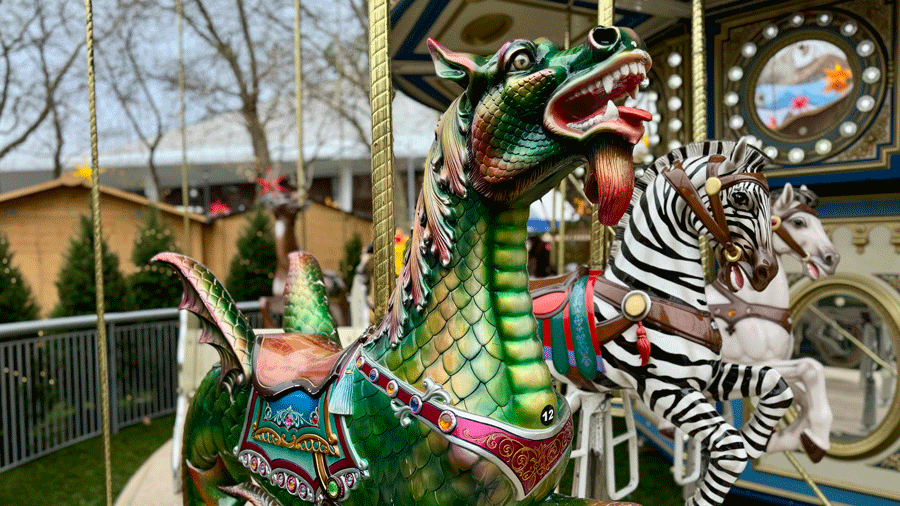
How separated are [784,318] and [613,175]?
2.28 m

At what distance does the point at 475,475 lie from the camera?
105 cm

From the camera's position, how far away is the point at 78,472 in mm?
4105

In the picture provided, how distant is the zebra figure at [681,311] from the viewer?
214 cm

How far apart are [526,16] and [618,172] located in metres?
3.12

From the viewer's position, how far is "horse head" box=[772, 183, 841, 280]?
2846mm

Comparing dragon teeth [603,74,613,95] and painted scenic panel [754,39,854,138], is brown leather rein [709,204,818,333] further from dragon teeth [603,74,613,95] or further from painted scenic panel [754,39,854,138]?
dragon teeth [603,74,613,95]

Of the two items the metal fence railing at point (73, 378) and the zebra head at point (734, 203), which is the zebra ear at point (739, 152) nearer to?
Result: the zebra head at point (734, 203)

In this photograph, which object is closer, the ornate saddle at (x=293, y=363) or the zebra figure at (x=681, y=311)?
the ornate saddle at (x=293, y=363)

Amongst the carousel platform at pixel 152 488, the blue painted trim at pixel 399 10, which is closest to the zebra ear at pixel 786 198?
the blue painted trim at pixel 399 10

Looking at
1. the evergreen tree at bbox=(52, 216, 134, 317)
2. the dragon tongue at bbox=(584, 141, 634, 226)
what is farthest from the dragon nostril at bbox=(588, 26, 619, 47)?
the evergreen tree at bbox=(52, 216, 134, 317)

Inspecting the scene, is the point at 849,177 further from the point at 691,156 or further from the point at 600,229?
the point at 600,229

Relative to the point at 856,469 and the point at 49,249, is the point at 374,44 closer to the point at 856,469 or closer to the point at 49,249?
the point at 856,469

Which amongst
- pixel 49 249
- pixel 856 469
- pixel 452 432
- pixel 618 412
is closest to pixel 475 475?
pixel 452 432

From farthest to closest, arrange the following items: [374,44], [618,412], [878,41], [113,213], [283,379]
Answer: [113,213] → [618,412] → [878,41] → [374,44] → [283,379]
